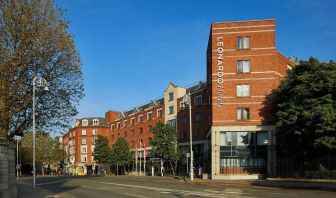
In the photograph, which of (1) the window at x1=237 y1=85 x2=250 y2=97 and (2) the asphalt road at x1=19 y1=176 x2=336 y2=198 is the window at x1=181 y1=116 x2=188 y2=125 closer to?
(1) the window at x1=237 y1=85 x2=250 y2=97

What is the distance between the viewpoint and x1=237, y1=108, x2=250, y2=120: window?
55.9m

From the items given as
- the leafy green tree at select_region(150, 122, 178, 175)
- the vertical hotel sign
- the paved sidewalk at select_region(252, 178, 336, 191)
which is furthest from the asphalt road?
the leafy green tree at select_region(150, 122, 178, 175)

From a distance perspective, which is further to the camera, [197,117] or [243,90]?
[197,117]

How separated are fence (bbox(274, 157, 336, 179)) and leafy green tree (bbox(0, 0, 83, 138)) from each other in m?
22.4

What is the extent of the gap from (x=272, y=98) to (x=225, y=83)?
5.78m

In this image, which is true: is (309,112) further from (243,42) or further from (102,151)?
(102,151)

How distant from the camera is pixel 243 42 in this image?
5631 cm

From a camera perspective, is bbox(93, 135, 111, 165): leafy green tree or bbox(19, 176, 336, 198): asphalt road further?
bbox(93, 135, 111, 165): leafy green tree

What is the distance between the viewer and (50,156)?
391ft

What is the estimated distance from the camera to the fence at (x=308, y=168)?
39812 mm

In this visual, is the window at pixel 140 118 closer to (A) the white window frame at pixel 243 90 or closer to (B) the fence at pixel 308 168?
(A) the white window frame at pixel 243 90

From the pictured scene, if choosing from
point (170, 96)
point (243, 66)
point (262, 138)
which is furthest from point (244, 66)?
point (170, 96)

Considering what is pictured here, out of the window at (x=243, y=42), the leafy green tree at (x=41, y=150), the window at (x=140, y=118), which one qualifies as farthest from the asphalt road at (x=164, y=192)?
the leafy green tree at (x=41, y=150)

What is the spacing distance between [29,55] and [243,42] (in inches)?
1401
